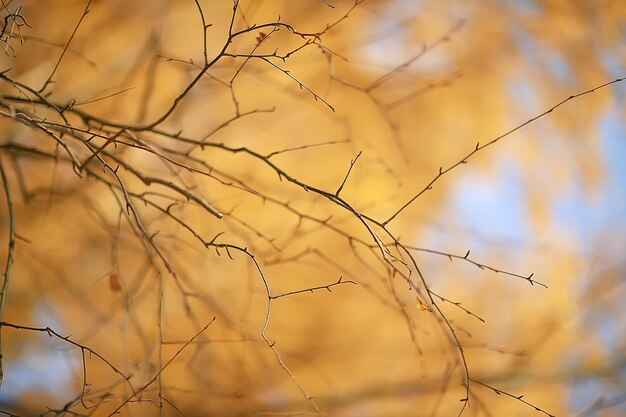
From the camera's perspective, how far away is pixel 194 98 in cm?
148

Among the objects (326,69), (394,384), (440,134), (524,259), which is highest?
(326,69)

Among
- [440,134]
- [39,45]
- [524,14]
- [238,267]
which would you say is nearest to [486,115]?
[440,134]

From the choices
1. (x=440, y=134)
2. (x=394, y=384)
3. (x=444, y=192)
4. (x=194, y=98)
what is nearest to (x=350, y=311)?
(x=394, y=384)

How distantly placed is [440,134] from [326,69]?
29cm

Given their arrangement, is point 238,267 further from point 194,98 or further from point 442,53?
point 442,53

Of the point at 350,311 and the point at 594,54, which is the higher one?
the point at 594,54

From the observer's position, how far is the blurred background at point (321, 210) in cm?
143

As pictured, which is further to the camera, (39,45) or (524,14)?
(524,14)

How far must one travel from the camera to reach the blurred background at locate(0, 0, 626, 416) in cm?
143

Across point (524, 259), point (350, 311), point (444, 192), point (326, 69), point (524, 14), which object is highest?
point (524, 14)

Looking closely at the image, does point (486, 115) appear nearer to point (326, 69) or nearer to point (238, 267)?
point (326, 69)

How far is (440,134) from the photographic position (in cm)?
153

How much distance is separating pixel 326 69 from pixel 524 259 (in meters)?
0.61

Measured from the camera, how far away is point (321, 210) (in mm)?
1515
